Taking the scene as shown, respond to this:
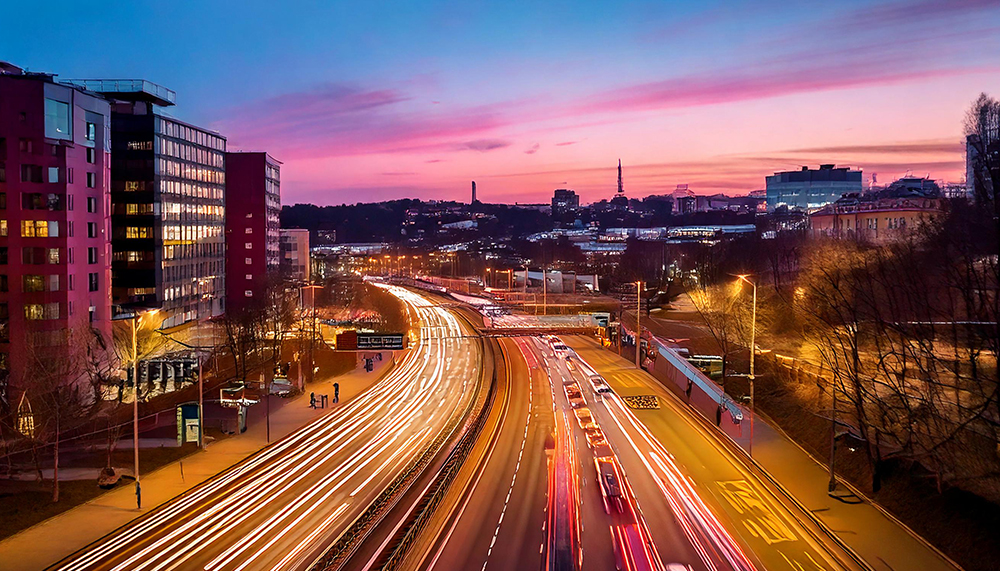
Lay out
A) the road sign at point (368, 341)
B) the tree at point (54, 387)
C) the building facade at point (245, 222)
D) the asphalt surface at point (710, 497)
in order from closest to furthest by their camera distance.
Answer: the asphalt surface at point (710, 497), the tree at point (54, 387), the road sign at point (368, 341), the building facade at point (245, 222)

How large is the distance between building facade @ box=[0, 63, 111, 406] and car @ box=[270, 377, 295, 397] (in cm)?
919

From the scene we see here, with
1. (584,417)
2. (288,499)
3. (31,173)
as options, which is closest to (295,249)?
(31,173)

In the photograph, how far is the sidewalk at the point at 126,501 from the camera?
55.6ft

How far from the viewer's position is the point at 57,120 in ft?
121

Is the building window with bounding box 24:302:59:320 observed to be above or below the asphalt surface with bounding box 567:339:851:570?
above

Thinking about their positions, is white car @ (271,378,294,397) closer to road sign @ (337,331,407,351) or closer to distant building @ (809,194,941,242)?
road sign @ (337,331,407,351)

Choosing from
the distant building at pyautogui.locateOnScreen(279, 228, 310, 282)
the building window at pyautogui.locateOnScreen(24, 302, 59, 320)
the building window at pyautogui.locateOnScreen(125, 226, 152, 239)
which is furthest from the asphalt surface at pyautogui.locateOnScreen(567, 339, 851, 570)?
the distant building at pyautogui.locateOnScreen(279, 228, 310, 282)

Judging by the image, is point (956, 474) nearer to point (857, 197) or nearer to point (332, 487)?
point (332, 487)

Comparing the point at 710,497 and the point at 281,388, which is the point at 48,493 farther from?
the point at 710,497

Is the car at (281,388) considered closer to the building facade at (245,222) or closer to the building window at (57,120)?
the building window at (57,120)

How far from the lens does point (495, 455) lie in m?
24.5

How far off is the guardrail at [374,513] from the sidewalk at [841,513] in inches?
362

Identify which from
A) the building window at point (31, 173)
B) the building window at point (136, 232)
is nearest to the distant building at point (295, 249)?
the building window at point (136, 232)

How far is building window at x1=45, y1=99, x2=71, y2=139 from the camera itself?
36.2 m
